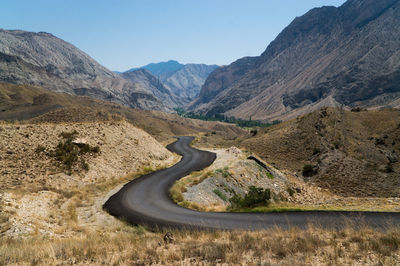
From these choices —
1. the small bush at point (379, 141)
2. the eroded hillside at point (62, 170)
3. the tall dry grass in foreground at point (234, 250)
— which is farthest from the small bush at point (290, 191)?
the small bush at point (379, 141)

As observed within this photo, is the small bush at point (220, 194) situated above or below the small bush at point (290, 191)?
above

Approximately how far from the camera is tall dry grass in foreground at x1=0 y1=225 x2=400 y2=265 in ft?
22.4

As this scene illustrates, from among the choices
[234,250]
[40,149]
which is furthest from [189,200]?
[40,149]

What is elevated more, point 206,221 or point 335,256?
point 335,256

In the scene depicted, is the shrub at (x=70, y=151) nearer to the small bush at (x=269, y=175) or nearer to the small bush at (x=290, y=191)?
the small bush at (x=269, y=175)

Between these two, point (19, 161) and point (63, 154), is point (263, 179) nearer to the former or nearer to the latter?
point (63, 154)

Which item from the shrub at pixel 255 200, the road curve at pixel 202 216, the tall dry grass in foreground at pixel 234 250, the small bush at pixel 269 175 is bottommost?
the small bush at pixel 269 175

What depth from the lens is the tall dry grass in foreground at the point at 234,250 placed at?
683 centimetres

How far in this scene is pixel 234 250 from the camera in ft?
24.6

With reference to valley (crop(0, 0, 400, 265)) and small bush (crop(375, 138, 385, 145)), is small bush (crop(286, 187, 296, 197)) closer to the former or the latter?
valley (crop(0, 0, 400, 265))

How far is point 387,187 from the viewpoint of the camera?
2791 centimetres

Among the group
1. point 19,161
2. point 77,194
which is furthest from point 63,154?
point 77,194

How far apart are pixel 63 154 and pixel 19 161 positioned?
3639 mm

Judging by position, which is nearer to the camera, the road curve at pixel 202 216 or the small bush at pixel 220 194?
the road curve at pixel 202 216
